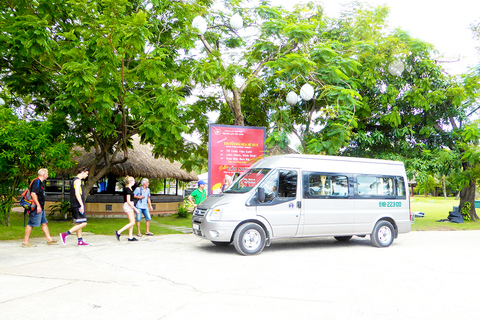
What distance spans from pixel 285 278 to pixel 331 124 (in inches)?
293

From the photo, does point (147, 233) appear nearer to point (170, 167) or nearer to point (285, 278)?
point (285, 278)

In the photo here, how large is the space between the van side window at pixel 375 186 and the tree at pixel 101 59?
17.8 feet

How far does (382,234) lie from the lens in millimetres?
10398

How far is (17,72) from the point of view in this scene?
13.3 m

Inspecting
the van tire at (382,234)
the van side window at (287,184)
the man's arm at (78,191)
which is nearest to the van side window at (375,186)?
the van tire at (382,234)

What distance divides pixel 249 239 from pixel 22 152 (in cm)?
773

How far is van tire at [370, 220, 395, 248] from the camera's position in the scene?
1023 cm

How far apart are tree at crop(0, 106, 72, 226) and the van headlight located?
6.23 meters

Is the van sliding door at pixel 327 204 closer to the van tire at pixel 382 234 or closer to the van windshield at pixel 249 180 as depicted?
the van tire at pixel 382 234

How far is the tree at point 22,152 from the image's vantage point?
37.9ft

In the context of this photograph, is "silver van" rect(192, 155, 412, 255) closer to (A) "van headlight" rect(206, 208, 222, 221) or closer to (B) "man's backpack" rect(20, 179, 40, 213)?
(A) "van headlight" rect(206, 208, 222, 221)

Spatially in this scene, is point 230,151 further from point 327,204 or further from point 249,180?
point 327,204

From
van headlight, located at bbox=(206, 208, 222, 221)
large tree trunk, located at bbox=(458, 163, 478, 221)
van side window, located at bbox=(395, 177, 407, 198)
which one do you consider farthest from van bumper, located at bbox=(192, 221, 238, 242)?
large tree trunk, located at bbox=(458, 163, 478, 221)

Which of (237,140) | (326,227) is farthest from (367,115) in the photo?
(326,227)
